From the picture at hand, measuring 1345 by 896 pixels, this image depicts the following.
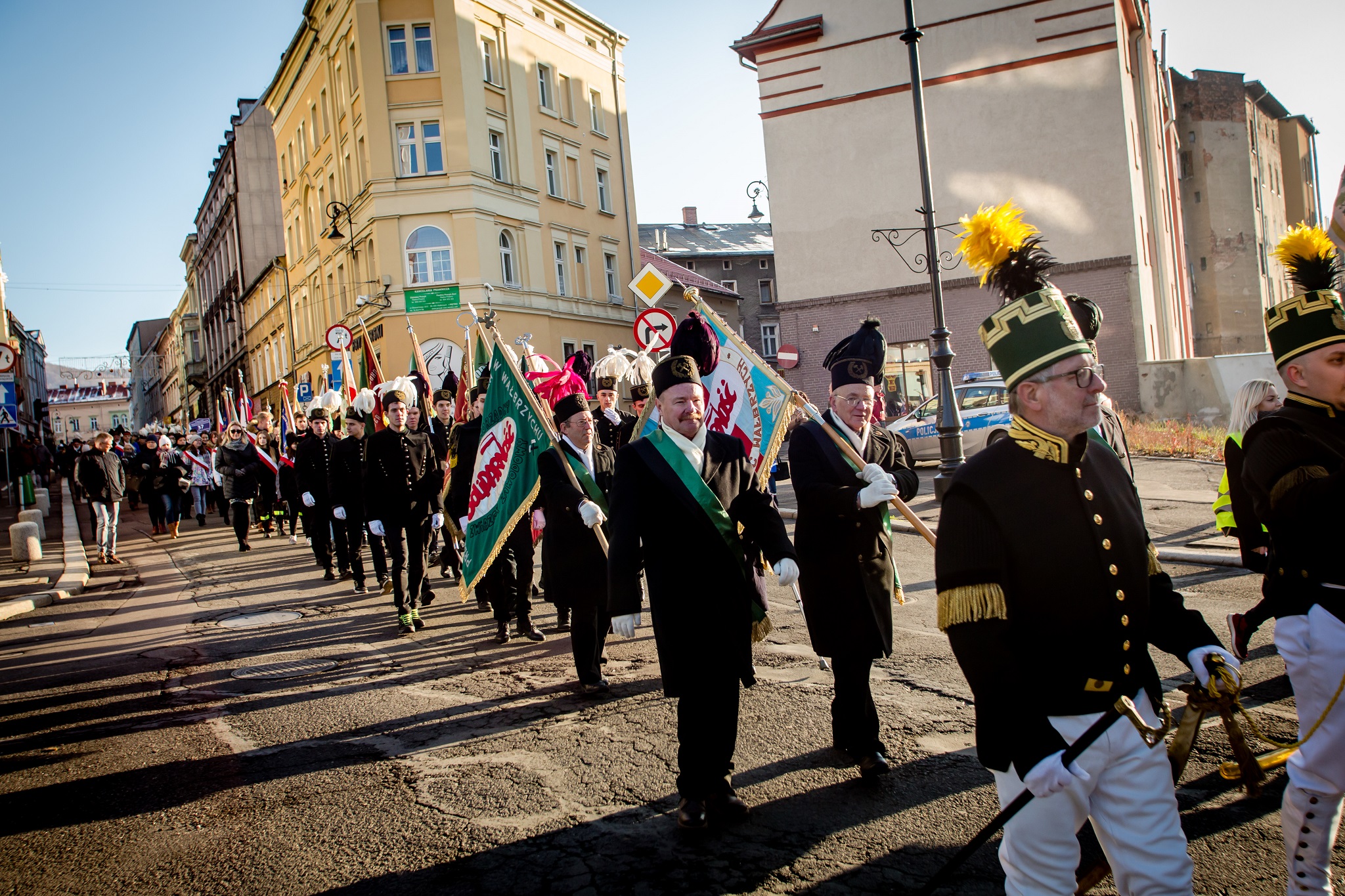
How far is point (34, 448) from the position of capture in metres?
36.4

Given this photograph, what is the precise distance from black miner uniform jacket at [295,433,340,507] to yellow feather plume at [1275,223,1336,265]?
10789 mm

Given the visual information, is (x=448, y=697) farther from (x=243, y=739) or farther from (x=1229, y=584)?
(x=1229, y=584)

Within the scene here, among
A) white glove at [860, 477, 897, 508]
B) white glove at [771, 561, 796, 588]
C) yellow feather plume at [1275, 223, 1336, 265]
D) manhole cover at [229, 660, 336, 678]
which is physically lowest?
manhole cover at [229, 660, 336, 678]

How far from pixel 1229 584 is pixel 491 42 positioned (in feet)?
103

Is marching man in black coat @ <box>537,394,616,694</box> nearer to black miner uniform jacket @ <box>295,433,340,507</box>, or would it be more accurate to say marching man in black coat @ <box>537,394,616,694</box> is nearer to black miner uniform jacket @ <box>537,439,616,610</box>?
black miner uniform jacket @ <box>537,439,616,610</box>

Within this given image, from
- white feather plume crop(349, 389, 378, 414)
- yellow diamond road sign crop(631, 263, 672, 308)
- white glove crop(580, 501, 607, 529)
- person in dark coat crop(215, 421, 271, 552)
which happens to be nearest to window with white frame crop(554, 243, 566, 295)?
person in dark coat crop(215, 421, 271, 552)

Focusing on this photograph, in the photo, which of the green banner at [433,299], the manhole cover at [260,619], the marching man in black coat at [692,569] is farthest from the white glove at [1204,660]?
the green banner at [433,299]

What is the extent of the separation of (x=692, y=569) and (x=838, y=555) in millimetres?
793

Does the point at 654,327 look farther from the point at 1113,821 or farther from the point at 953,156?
the point at 953,156

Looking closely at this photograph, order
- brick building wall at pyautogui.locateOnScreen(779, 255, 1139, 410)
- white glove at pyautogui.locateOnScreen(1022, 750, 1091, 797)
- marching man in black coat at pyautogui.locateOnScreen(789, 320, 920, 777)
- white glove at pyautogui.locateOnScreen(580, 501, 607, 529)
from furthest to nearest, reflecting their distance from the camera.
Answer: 1. brick building wall at pyautogui.locateOnScreen(779, 255, 1139, 410)
2. white glove at pyautogui.locateOnScreen(580, 501, 607, 529)
3. marching man in black coat at pyautogui.locateOnScreen(789, 320, 920, 777)
4. white glove at pyautogui.locateOnScreen(1022, 750, 1091, 797)

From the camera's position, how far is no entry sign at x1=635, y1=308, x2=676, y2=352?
10.4 meters

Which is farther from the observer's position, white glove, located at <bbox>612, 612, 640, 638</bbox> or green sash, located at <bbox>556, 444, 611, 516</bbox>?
green sash, located at <bbox>556, 444, 611, 516</bbox>

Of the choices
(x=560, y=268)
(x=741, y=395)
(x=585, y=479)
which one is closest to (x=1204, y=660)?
(x=585, y=479)

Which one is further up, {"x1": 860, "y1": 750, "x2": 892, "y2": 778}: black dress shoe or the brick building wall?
the brick building wall
